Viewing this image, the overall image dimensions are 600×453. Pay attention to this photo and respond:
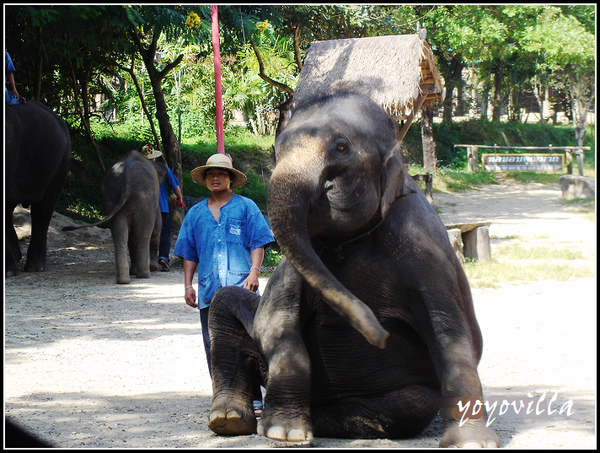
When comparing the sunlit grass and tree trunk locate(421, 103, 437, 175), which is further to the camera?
tree trunk locate(421, 103, 437, 175)

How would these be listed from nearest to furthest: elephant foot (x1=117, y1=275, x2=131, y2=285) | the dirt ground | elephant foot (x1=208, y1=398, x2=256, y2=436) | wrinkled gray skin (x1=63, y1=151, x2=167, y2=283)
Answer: elephant foot (x1=208, y1=398, x2=256, y2=436) < the dirt ground < elephant foot (x1=117, y1=275, x2=131, y2=285) < wrinkled gray skin (x1=63, y1=151, x2=167, y2=283)

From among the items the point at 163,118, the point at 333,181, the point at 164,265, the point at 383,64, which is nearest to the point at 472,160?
the point at 163,118

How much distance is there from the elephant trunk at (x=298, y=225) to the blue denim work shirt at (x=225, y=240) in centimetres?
141

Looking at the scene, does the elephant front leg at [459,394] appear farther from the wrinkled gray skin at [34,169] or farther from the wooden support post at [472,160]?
the wooden support post at [472,160]

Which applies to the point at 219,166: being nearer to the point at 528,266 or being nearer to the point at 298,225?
the point at 298,225

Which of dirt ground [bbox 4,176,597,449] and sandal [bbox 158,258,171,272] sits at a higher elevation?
dirt ground [bbox 4,176,597,449]

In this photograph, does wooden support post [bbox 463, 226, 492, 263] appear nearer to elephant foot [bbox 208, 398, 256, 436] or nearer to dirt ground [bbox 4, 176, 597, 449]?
dirt ground [bbox 4, 176, 597, 449]

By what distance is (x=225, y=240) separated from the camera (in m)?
4.50

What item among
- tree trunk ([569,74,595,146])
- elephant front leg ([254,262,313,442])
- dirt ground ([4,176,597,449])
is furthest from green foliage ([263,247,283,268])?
tree trunk ([569,74,595,146])

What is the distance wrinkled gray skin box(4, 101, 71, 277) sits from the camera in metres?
9.73

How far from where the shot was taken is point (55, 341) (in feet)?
20.8

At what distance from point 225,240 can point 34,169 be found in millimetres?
6714

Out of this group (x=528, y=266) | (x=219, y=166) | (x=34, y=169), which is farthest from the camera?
(x=528, y=266)

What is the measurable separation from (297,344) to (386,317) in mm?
435
